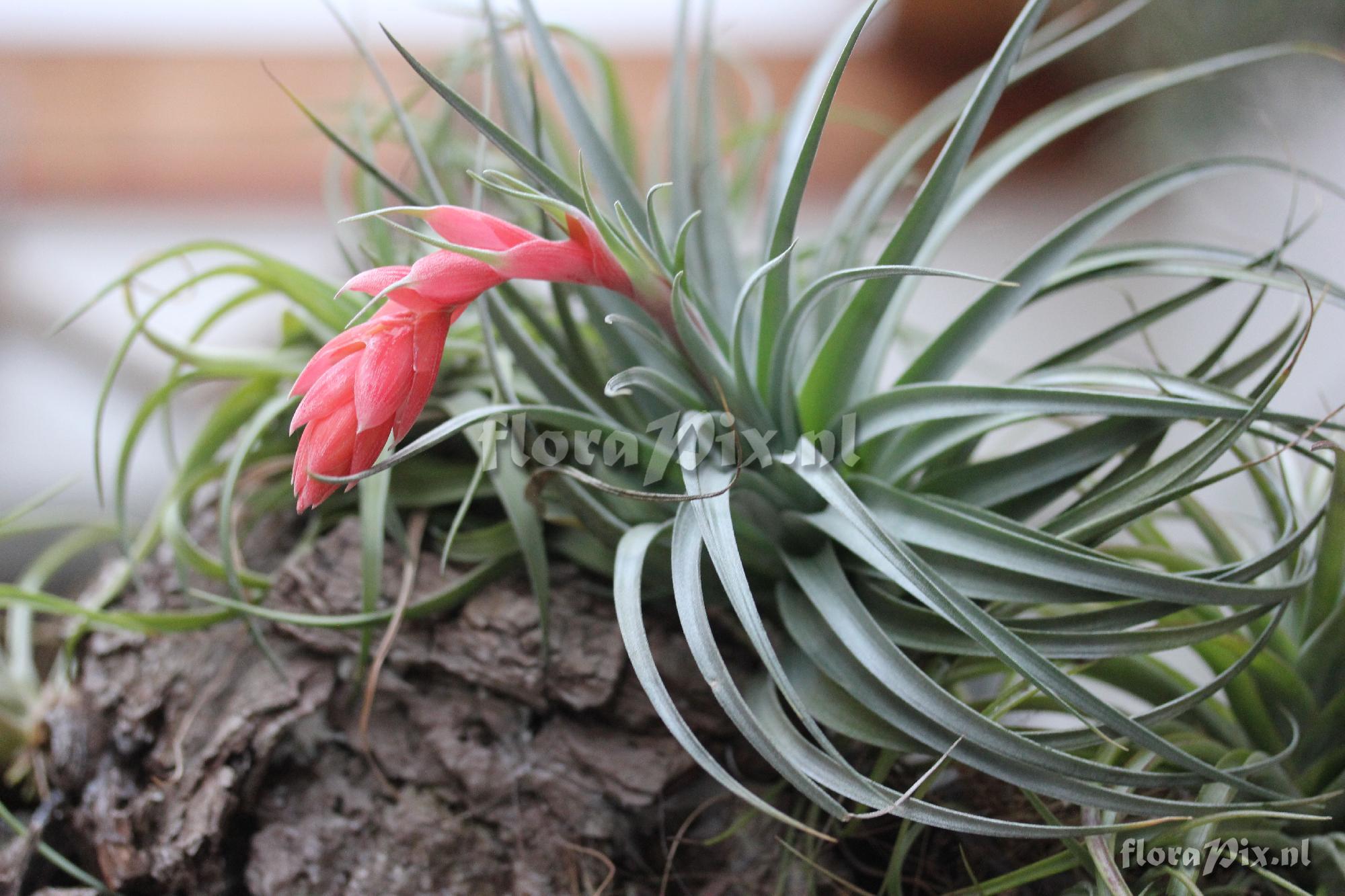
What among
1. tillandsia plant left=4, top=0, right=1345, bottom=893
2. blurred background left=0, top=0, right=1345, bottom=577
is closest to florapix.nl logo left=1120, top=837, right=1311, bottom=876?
tillandsia plant left=4, top=0, right=1345, bottom=893

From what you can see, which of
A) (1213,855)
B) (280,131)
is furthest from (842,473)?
(280,131)

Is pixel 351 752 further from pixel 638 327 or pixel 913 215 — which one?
pixel 913 215

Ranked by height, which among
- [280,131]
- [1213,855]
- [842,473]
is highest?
[280,131]

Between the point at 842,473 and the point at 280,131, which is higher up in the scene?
the point at 280,131

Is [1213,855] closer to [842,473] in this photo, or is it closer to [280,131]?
[842,473]

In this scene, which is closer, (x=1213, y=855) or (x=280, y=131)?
(x=1213, y=855)

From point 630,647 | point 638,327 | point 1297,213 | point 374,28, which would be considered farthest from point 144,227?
point 1297,213
